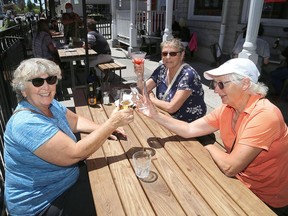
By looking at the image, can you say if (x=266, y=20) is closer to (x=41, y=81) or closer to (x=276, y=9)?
(x=276, y=9)

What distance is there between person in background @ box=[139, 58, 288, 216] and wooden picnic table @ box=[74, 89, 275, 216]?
0.47 feet

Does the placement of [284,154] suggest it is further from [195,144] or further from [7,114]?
[7,114]

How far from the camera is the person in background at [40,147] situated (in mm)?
1559

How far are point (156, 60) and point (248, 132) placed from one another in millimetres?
8088

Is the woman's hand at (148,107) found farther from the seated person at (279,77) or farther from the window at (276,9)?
the window at (276,9)

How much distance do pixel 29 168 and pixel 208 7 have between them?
8725 mm

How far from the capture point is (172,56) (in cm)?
282

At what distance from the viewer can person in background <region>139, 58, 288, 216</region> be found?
157 centimetres

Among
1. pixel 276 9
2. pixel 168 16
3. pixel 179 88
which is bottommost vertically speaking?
pixel 179 88

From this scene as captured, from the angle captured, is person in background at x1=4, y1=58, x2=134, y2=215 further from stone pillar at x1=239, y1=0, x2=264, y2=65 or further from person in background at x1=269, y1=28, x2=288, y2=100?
person in background at x1=269, y1=28, x2=288, y2=100

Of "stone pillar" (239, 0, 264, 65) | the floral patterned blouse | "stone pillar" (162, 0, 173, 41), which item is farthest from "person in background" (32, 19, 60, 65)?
"stone pillar" (239, 0, 264, 65)

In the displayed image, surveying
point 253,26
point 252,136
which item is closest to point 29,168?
point 252,136

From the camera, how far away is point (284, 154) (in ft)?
5.60

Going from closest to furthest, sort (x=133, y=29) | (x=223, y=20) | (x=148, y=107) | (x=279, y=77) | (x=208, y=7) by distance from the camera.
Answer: (x=148, y=107)
(x=279, y=77)
(x=223, y=20)
(x=208, y=7)
(x=133, y=29)
